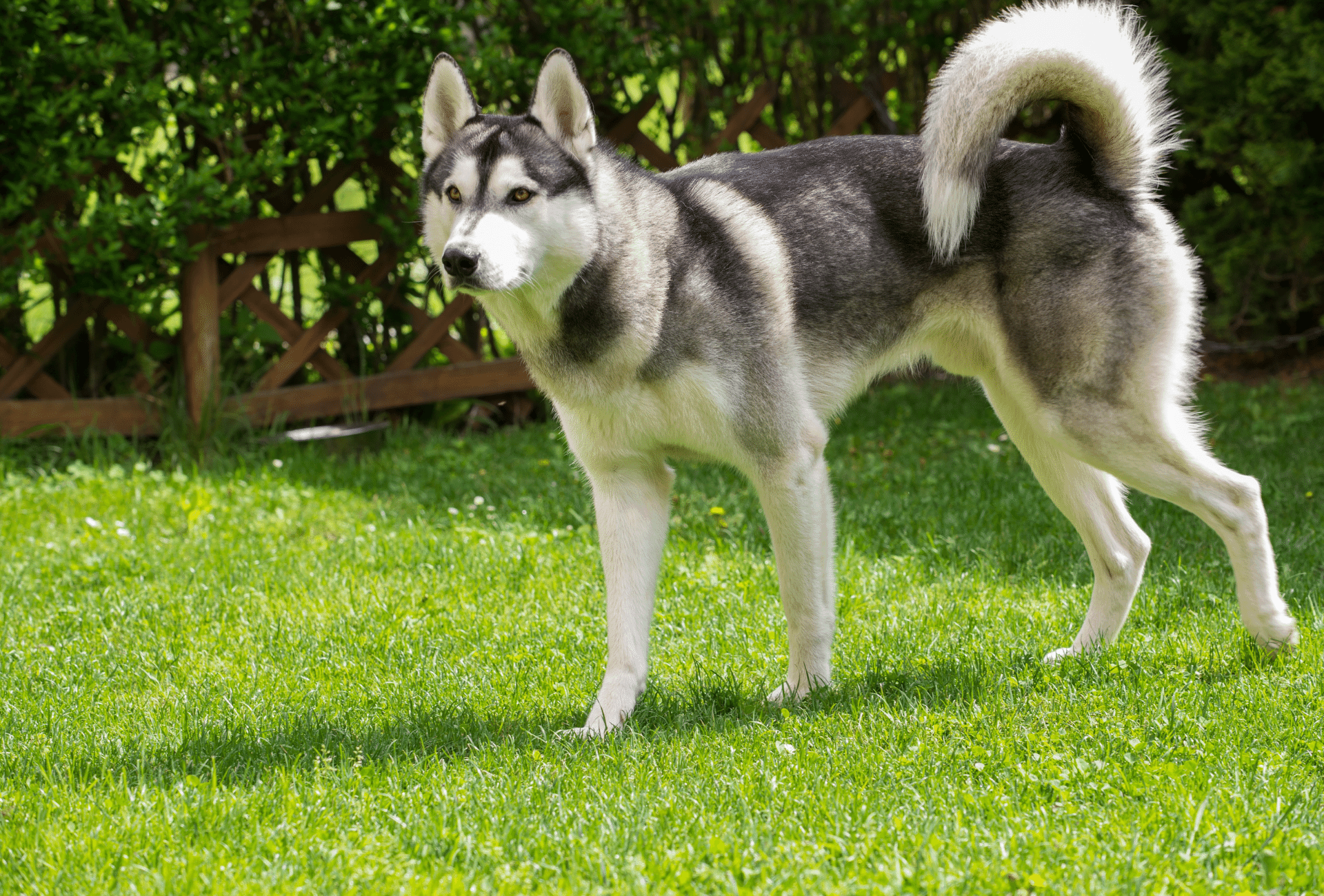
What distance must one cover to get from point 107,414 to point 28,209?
1.01m

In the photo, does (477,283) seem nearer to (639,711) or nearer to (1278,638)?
(639,711)

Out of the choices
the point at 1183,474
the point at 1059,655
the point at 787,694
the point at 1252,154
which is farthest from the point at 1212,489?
the point at 1252,154

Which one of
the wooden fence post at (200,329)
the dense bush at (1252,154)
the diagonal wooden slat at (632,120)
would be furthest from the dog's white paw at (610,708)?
the dense bush at (1252,154)

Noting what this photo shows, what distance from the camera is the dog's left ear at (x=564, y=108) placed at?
303 centimetres

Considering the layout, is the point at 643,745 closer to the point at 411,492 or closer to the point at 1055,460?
the point at 1055,460

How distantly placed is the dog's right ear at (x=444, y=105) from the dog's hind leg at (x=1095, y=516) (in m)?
1.62

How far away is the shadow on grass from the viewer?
9.31 ft

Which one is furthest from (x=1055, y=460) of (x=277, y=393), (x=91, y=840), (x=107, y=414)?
(x=107, y=414)

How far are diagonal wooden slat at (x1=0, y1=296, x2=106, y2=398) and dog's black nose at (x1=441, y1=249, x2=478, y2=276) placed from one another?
12.8 ft

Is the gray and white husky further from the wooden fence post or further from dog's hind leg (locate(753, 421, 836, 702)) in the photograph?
the wooden fence post

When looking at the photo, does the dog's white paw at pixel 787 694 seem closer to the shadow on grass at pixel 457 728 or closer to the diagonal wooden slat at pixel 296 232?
the shadow on grass at pixel 457 728

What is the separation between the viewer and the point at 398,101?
614 cm

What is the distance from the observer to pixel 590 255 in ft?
9.87

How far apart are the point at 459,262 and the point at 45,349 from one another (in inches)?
159
